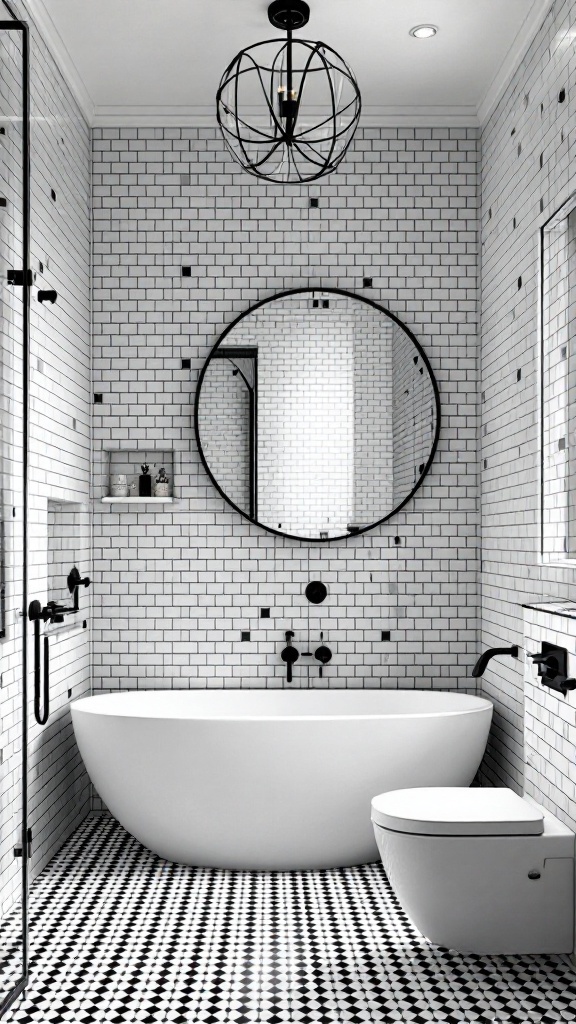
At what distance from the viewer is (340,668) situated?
12.9ft

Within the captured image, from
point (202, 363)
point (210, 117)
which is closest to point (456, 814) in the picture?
point (202, 363)

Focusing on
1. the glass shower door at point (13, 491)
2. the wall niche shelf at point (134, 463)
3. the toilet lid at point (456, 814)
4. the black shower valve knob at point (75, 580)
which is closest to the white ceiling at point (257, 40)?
the glass shower door at point (13, 491)

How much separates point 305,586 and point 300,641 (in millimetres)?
254

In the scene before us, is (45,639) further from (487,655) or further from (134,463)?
(487,655)

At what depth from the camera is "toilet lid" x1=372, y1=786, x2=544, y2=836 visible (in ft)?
8.04

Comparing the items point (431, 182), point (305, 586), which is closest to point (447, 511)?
point (305, 586)

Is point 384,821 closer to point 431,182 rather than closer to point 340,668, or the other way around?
point 340,668

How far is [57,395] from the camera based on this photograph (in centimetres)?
341

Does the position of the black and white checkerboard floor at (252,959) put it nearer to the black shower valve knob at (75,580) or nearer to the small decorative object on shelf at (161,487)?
the black shower valve knob at (75,580)

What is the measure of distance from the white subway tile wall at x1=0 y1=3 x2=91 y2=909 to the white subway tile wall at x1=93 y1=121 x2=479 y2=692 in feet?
0.51

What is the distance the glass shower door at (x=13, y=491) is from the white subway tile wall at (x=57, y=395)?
0.05m

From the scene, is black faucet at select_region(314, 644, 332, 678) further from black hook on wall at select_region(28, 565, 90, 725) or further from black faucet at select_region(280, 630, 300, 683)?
black hook on wall at select_region(28, 565, 90, 725)

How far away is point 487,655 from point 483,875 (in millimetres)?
851

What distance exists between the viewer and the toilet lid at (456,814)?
8.04 feet
